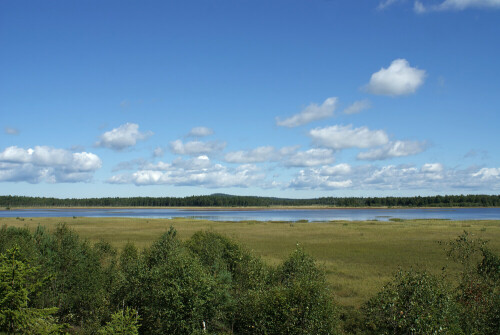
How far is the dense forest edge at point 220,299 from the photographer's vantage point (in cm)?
1546

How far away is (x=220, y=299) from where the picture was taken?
70.2 feet

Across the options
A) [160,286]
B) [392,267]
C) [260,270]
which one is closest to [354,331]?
[260,270]

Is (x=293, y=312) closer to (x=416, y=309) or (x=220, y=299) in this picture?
(x=220, y=299)

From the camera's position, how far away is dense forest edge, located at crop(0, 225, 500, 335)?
50.7ft

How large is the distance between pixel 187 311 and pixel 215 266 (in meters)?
6.63

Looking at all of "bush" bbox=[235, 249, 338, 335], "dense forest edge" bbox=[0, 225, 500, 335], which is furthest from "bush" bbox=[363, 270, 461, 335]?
"bush" bbox=[235, 249, 338, 335]

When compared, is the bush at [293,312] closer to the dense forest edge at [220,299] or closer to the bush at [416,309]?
the dense forest edge at [220,299]

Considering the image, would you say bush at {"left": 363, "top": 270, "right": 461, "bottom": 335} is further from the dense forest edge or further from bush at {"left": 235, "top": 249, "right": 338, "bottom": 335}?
bush at {"left": 235, "top": 249, "right": 338, "bottom": 335}

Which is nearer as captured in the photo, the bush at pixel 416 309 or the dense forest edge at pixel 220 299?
the dense forest edge at pixel 220 299

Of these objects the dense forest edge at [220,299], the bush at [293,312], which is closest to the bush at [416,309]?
the dense forest edge at [220,299]

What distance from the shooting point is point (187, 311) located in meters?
20.4

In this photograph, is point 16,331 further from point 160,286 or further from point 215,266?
point 215,266

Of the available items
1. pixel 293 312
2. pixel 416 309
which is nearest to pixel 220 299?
pixel 293 312

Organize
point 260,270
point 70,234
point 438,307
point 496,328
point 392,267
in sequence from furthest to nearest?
point 392,267 → point 70,234 → point 260,270 → point 496,328 → point 438,307
